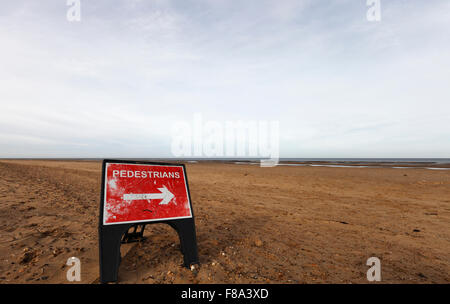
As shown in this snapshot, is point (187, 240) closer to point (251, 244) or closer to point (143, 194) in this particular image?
point (143, 194)

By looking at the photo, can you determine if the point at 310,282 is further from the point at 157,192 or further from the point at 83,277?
the point at 83,277

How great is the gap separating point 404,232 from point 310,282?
3.94 metres

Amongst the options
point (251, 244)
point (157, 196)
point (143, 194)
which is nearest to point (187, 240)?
point (157, 196)

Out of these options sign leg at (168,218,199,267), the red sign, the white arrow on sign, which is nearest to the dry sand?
sign leg at (168,218,199,267)

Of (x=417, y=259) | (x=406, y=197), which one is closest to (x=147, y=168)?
(x=417, y=259)

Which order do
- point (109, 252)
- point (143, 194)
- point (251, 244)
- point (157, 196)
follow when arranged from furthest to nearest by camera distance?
point (251, 244), point (157, 196), point (143, 194), point (109, 252)

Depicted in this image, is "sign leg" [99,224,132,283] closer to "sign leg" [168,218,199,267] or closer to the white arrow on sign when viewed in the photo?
the white arrow on sign

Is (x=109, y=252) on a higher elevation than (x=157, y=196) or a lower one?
lower

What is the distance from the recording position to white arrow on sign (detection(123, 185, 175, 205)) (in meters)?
3.25

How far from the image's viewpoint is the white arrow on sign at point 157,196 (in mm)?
3246

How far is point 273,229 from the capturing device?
5.35 m

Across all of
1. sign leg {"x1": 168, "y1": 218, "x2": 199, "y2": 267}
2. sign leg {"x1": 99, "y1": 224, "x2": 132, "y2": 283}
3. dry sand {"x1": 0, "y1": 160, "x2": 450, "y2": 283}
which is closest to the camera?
sign leg {"x1": 99, "y1": 224, "x2": 132, "y2": 283}

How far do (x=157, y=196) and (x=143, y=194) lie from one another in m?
0.23

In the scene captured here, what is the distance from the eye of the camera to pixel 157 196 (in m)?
3.49
